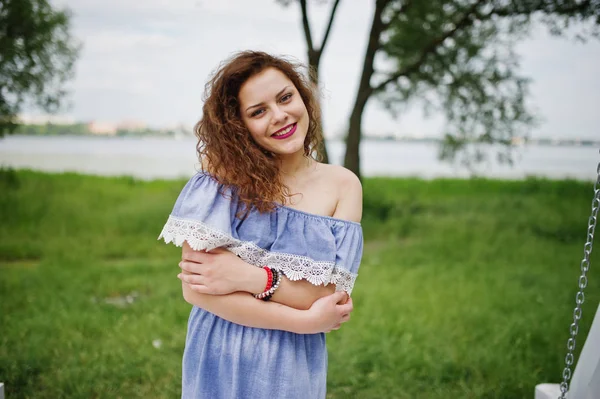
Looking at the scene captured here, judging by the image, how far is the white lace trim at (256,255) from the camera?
1.65 m

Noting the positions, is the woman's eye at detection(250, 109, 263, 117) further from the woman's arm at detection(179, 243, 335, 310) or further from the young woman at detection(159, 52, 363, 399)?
the woman's arm at detection(179, 243, 335, 310)

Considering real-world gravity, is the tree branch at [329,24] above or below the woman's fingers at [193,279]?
above

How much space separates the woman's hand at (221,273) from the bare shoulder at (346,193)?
0.36m

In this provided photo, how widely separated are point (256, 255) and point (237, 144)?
0.38 metres

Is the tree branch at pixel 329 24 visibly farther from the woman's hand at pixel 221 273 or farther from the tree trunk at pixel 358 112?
the woman's hand at pixel 221 273

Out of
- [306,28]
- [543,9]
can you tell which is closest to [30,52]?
[306,28]

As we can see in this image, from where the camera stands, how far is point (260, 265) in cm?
175

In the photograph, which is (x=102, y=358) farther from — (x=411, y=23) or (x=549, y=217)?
(x=549, y=217)

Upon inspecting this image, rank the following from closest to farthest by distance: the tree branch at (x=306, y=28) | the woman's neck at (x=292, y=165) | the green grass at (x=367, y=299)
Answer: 1. the woman's neck at (x=292, y=165)
2. the green grass at (x=367, y=299)
3. the tree branch at (x=306, y=28)

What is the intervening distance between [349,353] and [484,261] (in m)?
3.44

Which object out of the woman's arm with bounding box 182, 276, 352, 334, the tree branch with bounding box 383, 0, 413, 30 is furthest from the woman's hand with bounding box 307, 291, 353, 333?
the tree branch with bounding box 383, 0, 413, 30

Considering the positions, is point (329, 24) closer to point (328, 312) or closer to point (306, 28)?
point (306, 28)

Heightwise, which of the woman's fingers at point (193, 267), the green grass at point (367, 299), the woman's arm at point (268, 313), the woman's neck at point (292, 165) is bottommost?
the green grass at point (367, 299)

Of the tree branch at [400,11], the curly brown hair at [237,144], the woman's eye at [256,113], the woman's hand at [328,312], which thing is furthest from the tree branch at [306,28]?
the woman's hand at [328,312]
